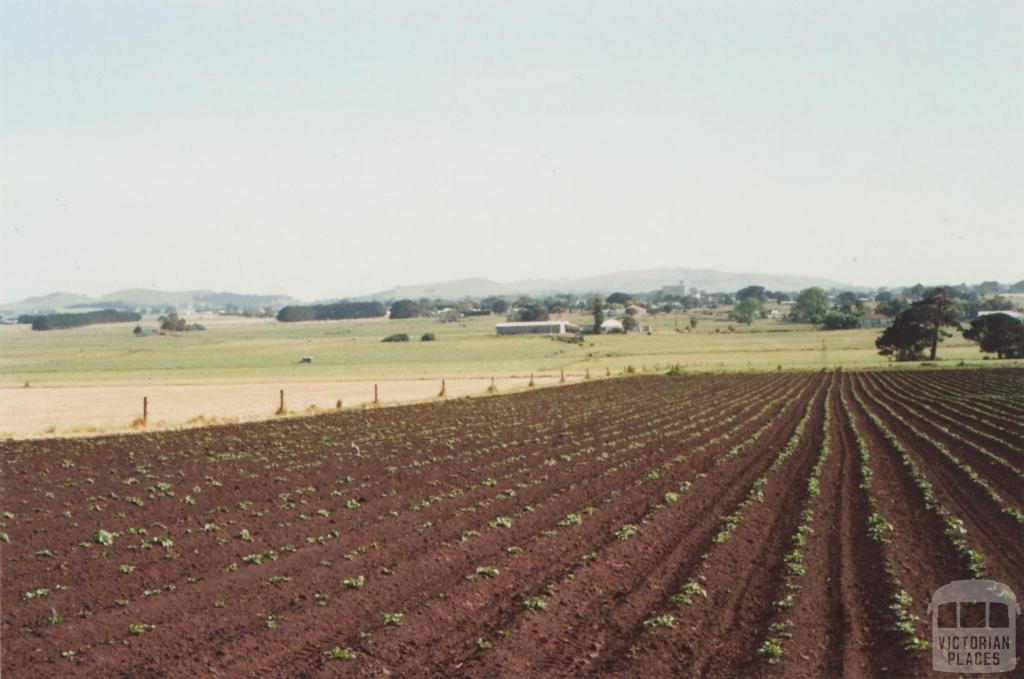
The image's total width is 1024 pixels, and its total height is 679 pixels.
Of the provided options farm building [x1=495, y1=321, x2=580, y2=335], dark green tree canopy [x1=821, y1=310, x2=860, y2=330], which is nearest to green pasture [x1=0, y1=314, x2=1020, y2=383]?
dark green tree canopy [x1=821, y1=310, x2=860, y2=330]

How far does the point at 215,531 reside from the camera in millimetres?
17500

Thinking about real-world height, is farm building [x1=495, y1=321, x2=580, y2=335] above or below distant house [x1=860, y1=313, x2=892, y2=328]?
below

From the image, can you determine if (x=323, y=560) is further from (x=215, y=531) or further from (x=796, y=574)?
(x=796, y=574)

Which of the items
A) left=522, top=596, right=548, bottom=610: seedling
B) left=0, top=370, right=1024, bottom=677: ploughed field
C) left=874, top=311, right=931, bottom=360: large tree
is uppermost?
left=874, top=311, right=931, bottom=360: large tree

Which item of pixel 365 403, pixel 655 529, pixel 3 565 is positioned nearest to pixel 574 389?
pixel 365 403

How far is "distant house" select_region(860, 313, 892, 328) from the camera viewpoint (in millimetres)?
161275

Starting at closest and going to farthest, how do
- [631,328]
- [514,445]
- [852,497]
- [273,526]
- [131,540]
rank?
[131,540], [273,526], [852,497], [514,445], [631,328]

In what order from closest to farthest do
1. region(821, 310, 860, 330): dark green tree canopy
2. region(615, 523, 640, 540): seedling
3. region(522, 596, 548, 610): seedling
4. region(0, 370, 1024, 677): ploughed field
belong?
region(0, 370, 1024, 677): ploughed field, region(522, 596, 548, 610): seedling, region(615, 523, 640, 540): seedling, region(821, 310, 860, 330): dark green tree canopy

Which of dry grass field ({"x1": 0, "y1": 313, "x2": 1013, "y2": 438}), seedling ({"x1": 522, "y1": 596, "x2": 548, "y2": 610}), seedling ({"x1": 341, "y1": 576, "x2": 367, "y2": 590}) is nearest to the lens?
seedling ({"x1": 522, "y1": 596, "x2": 548, "y2": 610})

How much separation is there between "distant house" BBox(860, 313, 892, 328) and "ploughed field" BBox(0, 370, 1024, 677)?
139089mm

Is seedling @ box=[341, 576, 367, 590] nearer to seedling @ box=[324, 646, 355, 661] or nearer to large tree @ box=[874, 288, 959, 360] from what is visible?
seedling @ box=[324, 646, 355, 661]

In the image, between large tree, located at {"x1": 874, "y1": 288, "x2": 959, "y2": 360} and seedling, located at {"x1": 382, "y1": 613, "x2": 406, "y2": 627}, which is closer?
seedling, located at {"x1": 382, "y1": 613, "x2": 406, "y2": 627}

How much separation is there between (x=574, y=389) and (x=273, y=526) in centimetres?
4437

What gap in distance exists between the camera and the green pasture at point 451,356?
9131cm
